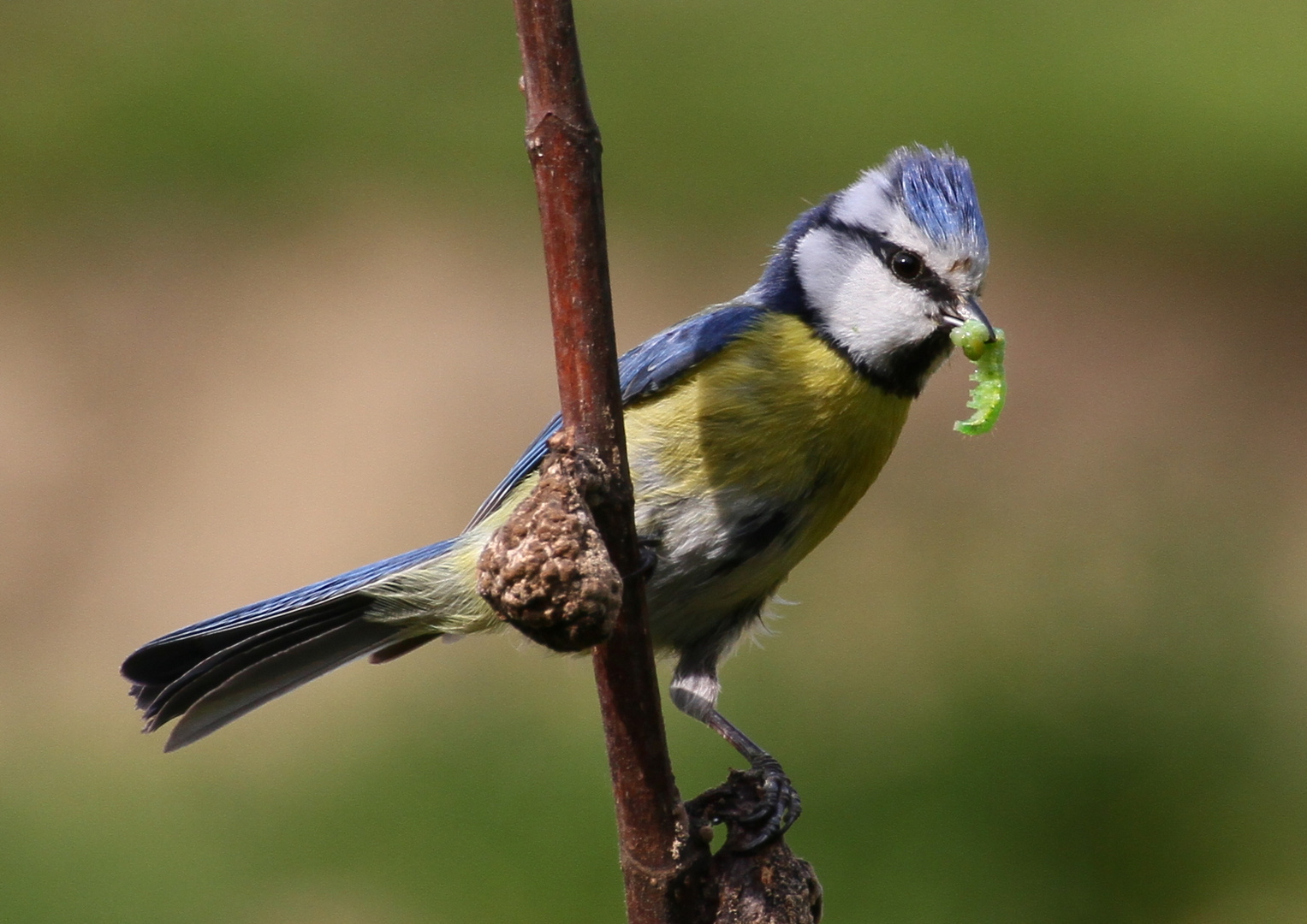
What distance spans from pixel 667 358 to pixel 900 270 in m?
0.38

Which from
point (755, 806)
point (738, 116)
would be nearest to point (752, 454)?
point (755, 806)

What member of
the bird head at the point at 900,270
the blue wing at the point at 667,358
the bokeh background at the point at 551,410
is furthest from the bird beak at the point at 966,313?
the bokeh background at the point at 551,410

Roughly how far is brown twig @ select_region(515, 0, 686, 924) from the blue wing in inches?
35.1

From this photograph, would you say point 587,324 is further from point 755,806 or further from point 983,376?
point 983,376

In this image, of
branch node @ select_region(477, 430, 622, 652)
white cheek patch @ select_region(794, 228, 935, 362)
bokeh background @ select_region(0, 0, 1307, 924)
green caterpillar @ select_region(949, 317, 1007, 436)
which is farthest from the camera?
bokeh background @ select_region(0, 0, 1307, 924)

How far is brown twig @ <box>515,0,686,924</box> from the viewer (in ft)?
4.02

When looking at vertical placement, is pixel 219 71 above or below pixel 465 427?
above

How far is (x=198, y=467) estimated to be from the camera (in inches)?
193

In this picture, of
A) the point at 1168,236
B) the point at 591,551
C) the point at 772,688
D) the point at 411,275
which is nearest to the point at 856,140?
the point at 1168,236

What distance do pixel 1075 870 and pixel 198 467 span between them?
9.72 feet

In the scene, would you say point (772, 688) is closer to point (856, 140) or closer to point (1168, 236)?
point (856, 140)

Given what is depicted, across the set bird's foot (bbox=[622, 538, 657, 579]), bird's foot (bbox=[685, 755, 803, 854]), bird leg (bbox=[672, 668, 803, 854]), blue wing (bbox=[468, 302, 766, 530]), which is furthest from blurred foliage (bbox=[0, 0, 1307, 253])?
bird's foot (bbox=[685, 755, 803, 854])

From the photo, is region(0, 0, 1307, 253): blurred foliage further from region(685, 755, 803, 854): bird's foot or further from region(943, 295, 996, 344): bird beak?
region(685, 755, 803, 854): bird's foot

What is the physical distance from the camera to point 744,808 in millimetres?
1728
